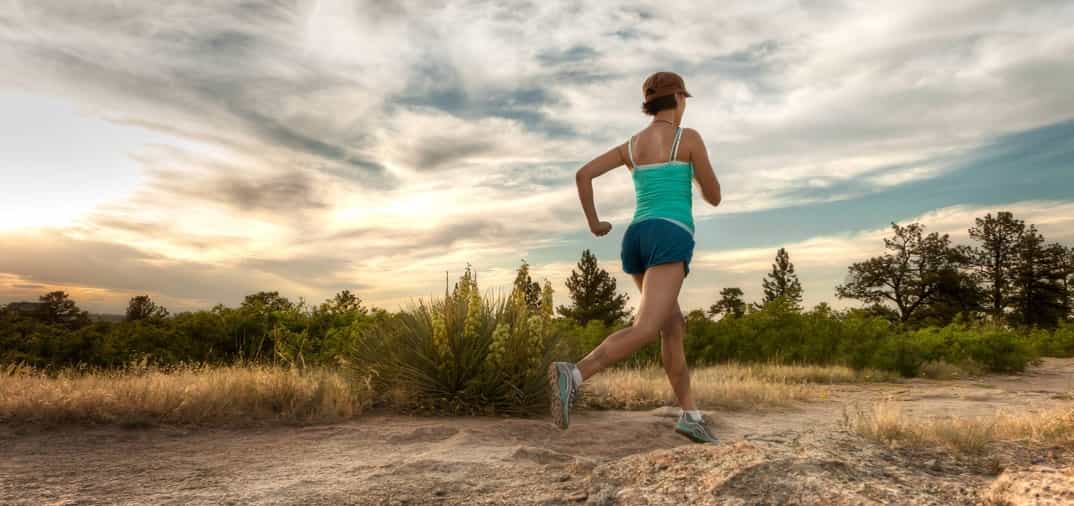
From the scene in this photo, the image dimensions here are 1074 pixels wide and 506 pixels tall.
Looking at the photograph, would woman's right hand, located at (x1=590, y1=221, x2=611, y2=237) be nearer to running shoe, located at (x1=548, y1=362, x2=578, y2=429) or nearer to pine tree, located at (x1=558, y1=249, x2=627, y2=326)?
running shoe, located at (x1=548, y1=362, x2=578, y2=429)

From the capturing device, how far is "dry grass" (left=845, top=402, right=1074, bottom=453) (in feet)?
13.7

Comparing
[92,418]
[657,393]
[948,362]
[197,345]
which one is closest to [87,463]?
[92,418]

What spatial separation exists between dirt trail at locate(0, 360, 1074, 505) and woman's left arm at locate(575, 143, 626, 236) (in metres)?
1.37

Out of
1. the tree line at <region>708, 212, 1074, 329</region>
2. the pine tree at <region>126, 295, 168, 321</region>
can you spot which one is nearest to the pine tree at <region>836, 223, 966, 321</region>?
the tree line at <region>708, 212, 1074, 329</region>

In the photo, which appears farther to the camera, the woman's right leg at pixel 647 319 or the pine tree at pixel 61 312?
the pine tree at pixel 61 312

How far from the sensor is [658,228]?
4223 mm

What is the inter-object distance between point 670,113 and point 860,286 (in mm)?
46155

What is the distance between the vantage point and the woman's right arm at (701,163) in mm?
4414

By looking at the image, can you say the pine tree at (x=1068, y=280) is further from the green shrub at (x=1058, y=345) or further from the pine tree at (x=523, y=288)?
the pine tree at (x=523, y=288)

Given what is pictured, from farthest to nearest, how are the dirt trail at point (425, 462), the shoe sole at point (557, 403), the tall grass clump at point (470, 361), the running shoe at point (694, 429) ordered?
1. the tall grass clump at point (470, 361)
2. the running shoe at point (694, 429)
3. the shoe sole at point (557, 403)
4. the dirt trail at point (425, 462)

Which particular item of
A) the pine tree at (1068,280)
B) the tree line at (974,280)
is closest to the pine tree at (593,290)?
the tree line at (974,280)

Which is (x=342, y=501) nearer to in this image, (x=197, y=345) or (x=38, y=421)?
(x=38, y=421)

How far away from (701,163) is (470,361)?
3.12 metres

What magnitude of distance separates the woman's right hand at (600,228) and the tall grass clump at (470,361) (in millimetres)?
2225
